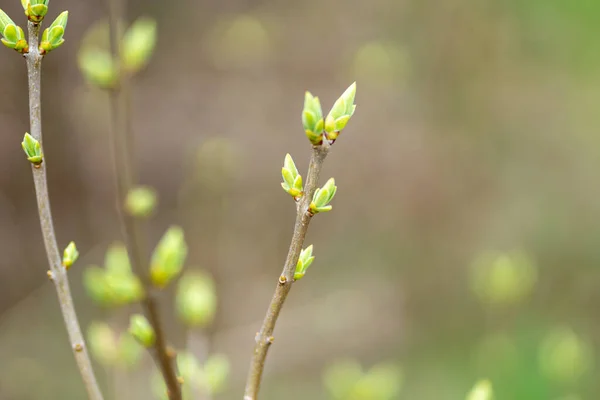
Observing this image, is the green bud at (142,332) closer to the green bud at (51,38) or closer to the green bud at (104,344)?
A: the green bud at (51,38)

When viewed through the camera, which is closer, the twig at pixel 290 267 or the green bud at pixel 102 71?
the twig at pixel 290 267

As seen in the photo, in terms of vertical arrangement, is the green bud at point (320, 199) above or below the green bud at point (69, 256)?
below

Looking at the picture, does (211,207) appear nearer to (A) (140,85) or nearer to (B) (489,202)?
(A) (140,85)

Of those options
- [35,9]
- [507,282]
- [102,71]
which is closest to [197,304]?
[102,71]

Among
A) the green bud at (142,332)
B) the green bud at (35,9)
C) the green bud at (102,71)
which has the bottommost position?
the green bud at (142,332)

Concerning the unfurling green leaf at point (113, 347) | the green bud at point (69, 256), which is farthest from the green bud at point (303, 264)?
the unfurling green leaf at point (113, 347)

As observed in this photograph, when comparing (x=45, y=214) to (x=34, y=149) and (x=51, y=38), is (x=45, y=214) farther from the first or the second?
(x=51, y=38)
